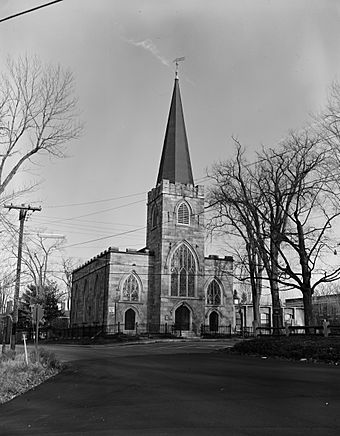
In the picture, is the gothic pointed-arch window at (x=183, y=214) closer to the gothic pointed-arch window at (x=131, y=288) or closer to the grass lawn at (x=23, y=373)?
the gothic pointed-arch window at (x=131, y=288)

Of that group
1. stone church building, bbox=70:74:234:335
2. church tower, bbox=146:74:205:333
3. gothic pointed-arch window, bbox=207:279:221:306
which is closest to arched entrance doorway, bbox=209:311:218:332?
stone church building, bbox=70:74:234:335

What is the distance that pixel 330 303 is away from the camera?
3730 inches

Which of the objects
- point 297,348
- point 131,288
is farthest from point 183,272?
point 297,348

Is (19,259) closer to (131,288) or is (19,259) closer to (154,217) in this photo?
(131,288)

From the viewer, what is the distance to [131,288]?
54.0 meters

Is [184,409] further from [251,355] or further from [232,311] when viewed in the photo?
[232,311]

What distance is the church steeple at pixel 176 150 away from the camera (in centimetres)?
5735

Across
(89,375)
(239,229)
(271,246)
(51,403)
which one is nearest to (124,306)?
(239,229)

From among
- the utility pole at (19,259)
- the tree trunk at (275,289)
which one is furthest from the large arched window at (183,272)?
the utility pole at (19,259)

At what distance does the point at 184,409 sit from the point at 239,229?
81.3 ft

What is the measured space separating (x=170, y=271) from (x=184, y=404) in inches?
1754

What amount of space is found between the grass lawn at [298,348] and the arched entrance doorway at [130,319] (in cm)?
Answer: 2943

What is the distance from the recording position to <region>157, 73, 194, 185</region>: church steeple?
188ft

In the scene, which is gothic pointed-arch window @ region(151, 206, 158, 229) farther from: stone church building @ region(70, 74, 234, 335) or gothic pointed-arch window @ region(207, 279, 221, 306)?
gothic pointed-arch window @ region(207, 279, 221, 306)
